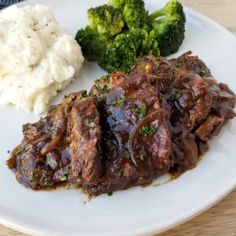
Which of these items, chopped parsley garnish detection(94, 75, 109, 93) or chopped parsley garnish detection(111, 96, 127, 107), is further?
chopped parsley garnish detection(94, 75, 109, 93)

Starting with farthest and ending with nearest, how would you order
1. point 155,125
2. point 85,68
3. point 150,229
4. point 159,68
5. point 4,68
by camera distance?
point 85,68
point 4,68
point 159,68
point 155,125
point 150,229

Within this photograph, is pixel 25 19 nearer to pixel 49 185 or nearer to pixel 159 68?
pixel 159 68

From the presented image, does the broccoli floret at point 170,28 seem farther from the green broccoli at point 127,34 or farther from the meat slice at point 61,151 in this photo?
the meat slice at point 61,151

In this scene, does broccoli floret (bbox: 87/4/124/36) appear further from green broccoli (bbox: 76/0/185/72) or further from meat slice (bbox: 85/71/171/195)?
meat slice (bbox: 85/71/171/195)

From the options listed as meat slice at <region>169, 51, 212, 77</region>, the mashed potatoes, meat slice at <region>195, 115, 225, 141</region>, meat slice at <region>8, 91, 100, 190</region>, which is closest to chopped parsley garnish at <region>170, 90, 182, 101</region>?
meat slice at <region>195, 115, 225, 141</region>

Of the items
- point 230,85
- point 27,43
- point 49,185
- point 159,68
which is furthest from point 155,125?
point 27,43

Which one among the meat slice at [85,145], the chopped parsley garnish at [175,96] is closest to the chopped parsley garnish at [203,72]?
the chopped parsley garnish at [175,96]

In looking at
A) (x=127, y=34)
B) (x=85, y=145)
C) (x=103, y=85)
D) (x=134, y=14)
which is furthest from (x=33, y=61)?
(x=85, y=145)
